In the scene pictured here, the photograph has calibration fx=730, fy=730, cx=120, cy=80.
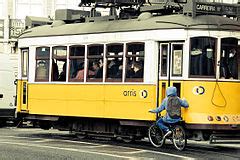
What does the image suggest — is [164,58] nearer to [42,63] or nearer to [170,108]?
[170,108]

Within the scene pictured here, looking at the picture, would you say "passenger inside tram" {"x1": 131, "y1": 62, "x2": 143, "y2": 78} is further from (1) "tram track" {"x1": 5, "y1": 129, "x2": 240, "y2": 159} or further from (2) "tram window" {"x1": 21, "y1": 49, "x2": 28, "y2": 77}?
(2) "tram window" {"x1": 21, "y1": 49, "x2": 28, "y2": 77}

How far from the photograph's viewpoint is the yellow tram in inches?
691

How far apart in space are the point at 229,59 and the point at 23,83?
6.83m

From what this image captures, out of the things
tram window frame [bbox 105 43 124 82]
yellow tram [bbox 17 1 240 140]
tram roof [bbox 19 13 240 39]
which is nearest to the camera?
yellow tram [bbox 17 1 240 140]

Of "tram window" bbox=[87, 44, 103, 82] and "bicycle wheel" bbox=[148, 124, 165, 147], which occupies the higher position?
"tram window" bbox=[87, 44, 103, 82]

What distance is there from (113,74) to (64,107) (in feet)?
6.95

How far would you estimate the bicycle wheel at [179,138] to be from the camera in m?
17.2

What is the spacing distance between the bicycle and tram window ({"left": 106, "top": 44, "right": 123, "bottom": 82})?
1747 mm

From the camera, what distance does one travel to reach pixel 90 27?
2002 centimetres

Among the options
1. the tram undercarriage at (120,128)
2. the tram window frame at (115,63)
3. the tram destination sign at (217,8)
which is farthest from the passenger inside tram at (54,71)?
the tram destination sign at (217,8)

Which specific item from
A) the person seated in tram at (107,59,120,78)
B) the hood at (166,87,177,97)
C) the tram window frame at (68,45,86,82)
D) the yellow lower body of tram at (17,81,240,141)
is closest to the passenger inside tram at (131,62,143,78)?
the yellow lower body of tram at (17,81,240,141)

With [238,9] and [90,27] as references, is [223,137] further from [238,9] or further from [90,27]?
[90,27]

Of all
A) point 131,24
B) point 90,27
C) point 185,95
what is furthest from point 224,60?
point 90,27

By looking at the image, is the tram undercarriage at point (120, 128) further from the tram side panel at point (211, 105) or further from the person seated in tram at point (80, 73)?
the person seated in tram at point (80, 73)
